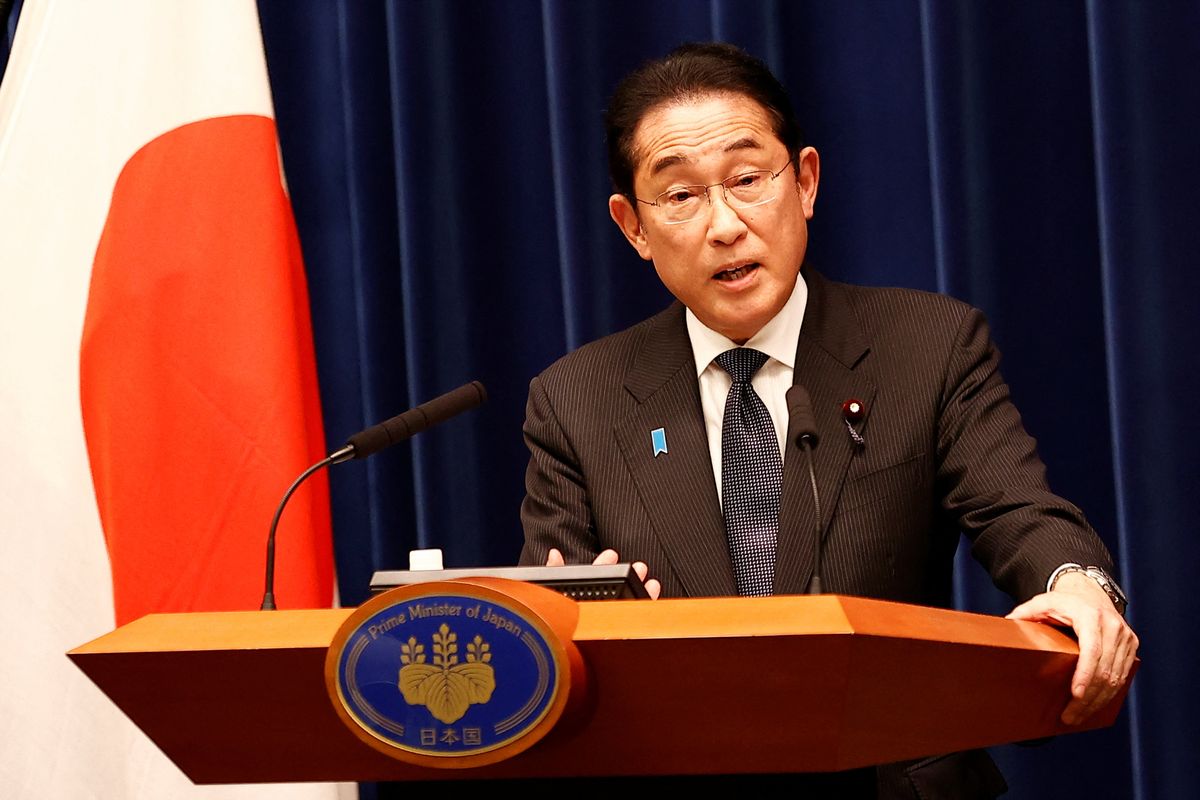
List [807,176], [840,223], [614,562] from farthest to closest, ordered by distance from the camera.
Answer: [840,223], [807,176], [614,562]

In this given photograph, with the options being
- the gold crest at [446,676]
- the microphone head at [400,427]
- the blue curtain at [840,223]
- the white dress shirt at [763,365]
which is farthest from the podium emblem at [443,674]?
the blue curtain at [840,223]

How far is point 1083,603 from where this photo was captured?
127cm

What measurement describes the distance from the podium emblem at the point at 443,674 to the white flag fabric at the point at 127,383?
1122 millimetres

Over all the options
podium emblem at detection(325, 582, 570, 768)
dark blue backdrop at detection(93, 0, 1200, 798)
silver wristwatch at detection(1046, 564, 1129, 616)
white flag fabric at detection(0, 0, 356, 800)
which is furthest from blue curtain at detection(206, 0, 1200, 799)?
podium emblem at detection(325, 582, 570, 768)

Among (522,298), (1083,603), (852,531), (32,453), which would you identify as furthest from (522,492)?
(1083,603)

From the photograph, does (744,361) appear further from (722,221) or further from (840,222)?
(840,222)

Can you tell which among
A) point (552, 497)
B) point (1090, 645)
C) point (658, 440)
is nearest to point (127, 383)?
point (552, 497)

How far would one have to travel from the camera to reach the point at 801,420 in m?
1.38

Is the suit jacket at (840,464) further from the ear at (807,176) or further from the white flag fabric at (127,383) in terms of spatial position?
the white flag fabric at (127,383)

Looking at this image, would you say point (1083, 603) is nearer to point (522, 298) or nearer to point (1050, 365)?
point (1050, 365)

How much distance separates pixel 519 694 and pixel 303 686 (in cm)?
19

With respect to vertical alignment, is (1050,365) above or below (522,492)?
above

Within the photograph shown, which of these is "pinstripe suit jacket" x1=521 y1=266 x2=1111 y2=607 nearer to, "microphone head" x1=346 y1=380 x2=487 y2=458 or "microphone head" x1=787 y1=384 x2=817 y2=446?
"microphone head" x1=787 y1=384 x2=817 y2=446

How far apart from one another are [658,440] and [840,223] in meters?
0.90
